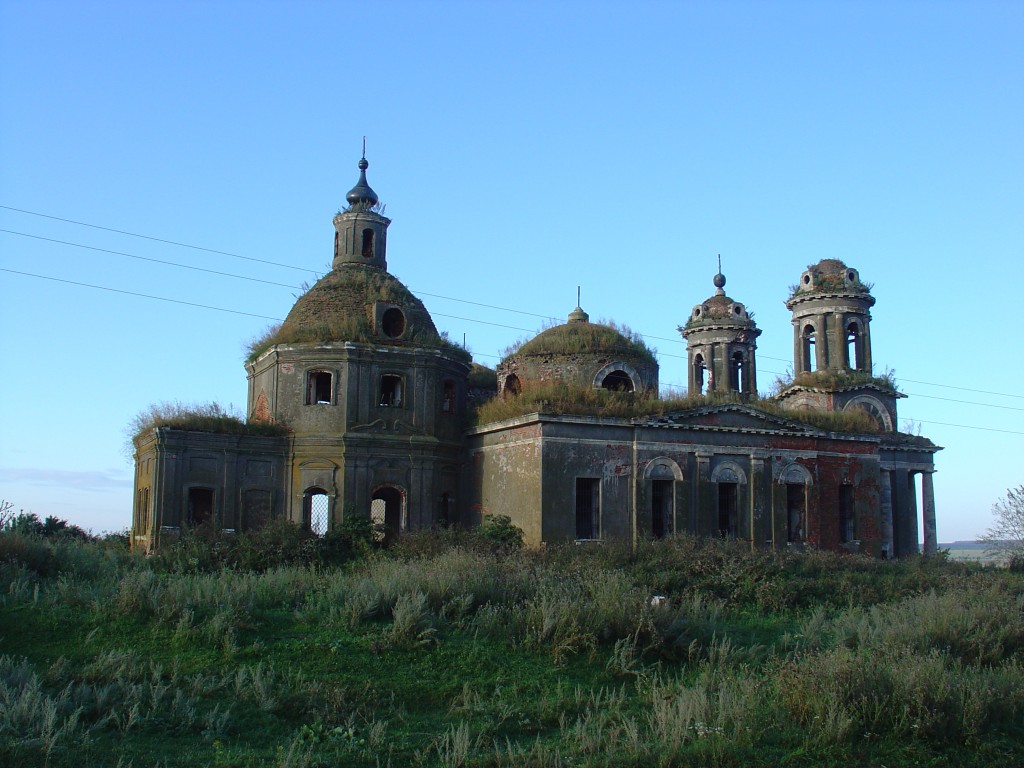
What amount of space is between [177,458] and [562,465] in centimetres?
1060

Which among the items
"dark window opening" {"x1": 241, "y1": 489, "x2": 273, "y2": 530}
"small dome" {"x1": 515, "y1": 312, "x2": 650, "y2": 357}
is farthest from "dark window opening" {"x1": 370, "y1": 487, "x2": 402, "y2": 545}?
"small dome" {"x1": 515, "y1": 312, "x2": 650, "y2": 357}

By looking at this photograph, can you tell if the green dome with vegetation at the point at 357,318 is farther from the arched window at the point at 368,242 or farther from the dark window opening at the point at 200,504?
the dark window opening at the point at 200,504

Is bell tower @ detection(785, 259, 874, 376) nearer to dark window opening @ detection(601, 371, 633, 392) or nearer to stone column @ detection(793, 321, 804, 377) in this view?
stone column @ detection(793, 321, 804, 377)

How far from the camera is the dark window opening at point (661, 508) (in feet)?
87.2

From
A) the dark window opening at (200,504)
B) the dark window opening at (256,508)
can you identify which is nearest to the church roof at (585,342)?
the dark window opening at (256,508)

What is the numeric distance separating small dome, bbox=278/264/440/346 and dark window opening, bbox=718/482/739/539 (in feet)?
31.8

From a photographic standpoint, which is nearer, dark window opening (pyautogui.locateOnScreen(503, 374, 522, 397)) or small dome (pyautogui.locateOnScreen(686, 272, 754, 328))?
dark window opening (pyautogui.locateOnScreen(503, 374, 522, 397))

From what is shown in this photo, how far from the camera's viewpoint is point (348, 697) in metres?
11.0

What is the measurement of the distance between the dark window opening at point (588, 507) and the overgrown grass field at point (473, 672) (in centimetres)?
771

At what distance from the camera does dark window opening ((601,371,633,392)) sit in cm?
2897

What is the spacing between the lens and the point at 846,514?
29.7m

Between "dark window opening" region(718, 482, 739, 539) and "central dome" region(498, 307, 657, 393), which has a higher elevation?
"central dome" region(498, 307, 657, 393)

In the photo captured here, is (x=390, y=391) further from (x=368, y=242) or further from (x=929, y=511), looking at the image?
(x=929, y=511)

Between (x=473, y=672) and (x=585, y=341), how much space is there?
17786mm
